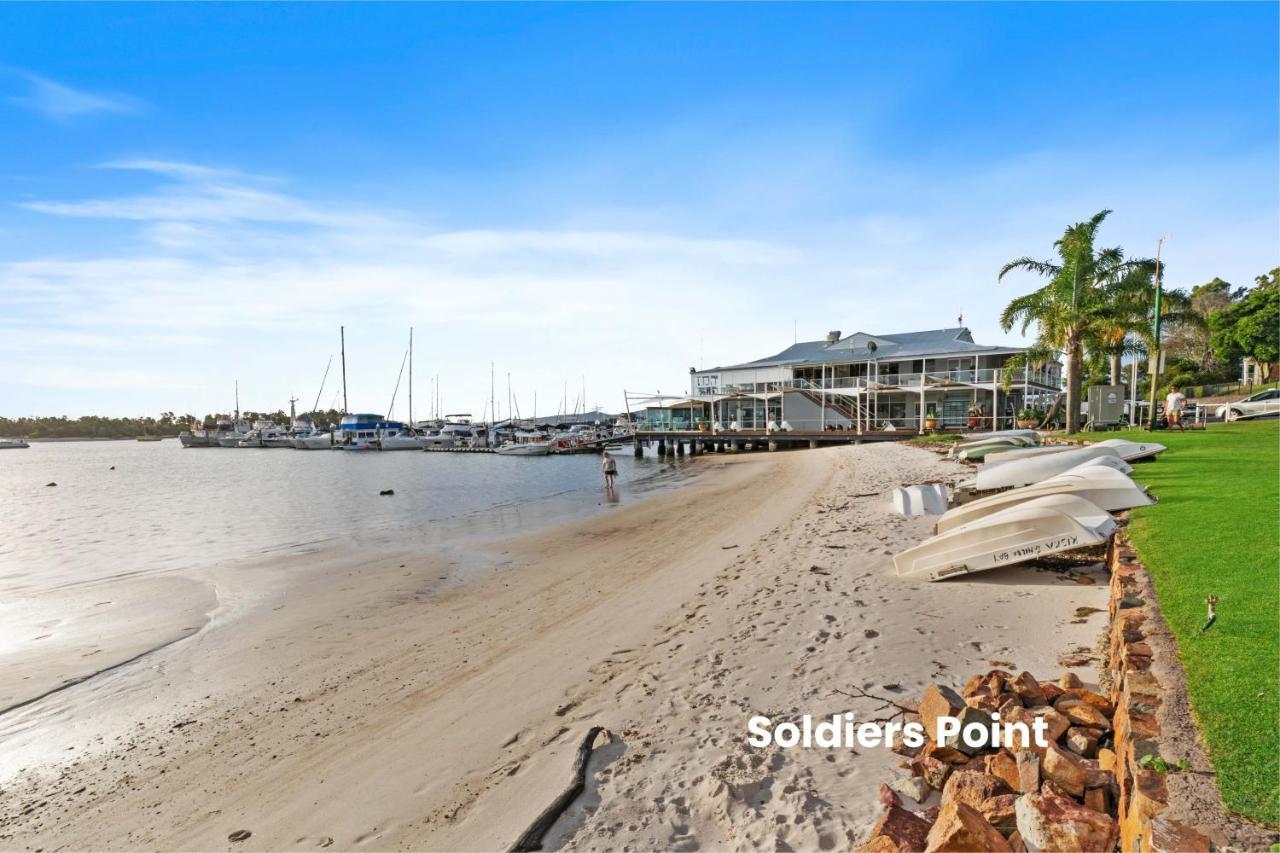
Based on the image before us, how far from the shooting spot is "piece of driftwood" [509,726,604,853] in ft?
12.3

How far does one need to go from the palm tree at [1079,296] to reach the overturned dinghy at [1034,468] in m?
13.3

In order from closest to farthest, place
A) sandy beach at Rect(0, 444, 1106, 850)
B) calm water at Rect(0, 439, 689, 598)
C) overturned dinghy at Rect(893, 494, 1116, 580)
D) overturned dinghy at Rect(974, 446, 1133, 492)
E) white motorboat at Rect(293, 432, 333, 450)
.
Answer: sandy beach at Rect(0, 444, 1106, 850), overturned dinghy at Rect(893, 494, 1116, 580), overturned dinghy at Rect(974, 446, 1133, 492), calm water at Rect(0, 439, 689, 598), white motorboat at Rect(293, 432, 333, 450)

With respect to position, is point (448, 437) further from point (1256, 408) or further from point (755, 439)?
point (1256, 408)

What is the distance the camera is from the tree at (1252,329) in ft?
129

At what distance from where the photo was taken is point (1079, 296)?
24500mm

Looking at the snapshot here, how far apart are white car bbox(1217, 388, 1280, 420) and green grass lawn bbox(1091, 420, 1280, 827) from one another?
972 inches

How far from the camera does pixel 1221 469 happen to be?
11.1 metres

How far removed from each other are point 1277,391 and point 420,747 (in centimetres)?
4016

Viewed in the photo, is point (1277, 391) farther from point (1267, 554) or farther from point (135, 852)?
point (135, 852)

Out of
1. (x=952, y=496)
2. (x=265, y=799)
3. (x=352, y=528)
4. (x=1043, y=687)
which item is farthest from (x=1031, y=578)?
(x=352, y=528)

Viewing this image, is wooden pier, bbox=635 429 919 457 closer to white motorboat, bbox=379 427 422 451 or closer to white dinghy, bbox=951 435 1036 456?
white dinghy, bbox=951 435 1036 456

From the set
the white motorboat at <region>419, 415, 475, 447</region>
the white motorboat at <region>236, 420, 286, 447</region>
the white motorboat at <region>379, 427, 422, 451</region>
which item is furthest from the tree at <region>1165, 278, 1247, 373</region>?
the white motorboat at <region>236, 420, 286, 447</region>

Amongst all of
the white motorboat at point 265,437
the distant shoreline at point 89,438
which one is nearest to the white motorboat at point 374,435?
the white motorboat at point 265,437

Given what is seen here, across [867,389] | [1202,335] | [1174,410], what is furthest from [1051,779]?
[1202,335]
